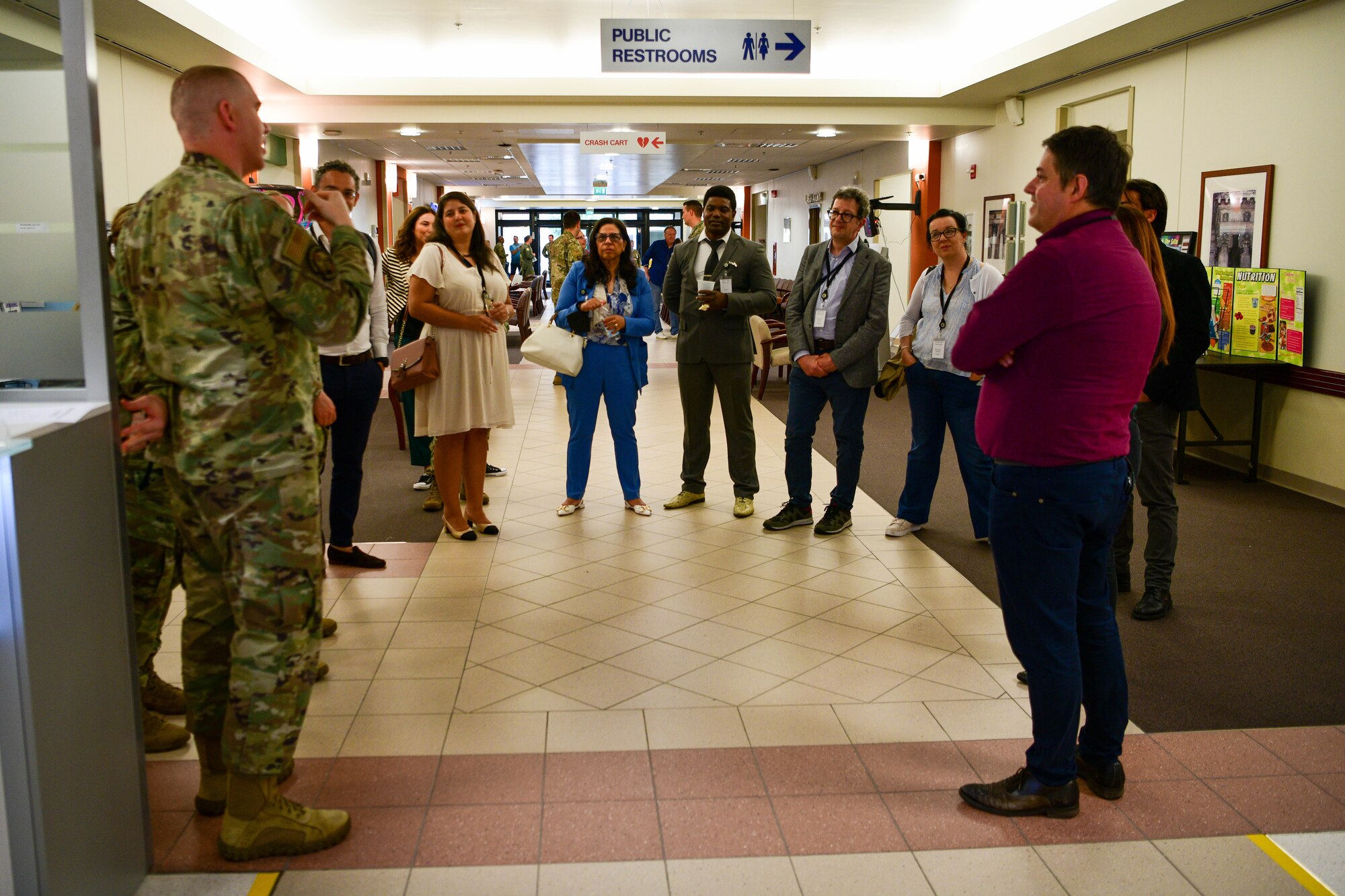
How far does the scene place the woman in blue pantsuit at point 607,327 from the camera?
17.7 feet

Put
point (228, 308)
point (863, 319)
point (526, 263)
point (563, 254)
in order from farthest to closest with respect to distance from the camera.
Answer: point (526, 263) → point (563, 254) → point (863, 319) → point (228, 308)

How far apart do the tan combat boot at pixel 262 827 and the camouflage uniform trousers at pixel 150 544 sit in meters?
0.50

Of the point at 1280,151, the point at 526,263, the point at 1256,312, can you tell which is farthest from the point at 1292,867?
the point at 526,263

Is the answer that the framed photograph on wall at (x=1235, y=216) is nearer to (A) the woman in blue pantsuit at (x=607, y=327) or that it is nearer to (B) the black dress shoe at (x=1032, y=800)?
(A) the woman in blue pantsuit at (x=607, y=327)

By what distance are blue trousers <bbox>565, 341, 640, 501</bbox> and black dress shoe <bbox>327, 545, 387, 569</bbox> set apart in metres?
1.23

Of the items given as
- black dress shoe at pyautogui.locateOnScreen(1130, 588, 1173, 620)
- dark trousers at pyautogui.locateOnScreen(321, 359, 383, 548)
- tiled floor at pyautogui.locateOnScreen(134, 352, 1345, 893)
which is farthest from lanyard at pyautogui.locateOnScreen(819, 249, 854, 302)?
dark trousers at pyautogui.locateOnScreen(321, 359, 383, 548)

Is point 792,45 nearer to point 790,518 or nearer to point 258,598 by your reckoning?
point 790,518

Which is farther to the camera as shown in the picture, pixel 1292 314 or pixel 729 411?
pixel 1292 314

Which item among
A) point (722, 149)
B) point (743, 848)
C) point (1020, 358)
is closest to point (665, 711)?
point (743, 848)

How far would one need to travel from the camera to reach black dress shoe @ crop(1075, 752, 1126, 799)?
8.75ft

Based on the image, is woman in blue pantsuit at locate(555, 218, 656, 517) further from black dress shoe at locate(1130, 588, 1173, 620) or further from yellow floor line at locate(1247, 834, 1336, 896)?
yellow floor line at locate(1247, 834, 1336, 896)

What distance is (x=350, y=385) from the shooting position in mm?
4281

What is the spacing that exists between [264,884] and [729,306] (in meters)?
3.75

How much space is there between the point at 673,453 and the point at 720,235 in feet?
7.30
